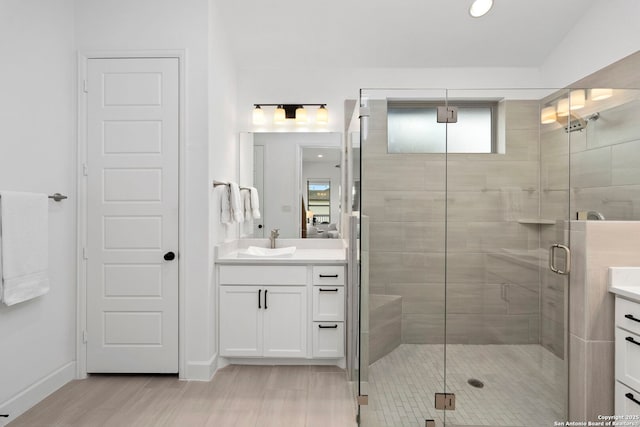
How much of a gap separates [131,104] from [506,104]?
→ 8.10 feet

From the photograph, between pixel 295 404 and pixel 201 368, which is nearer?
pixel 295 404

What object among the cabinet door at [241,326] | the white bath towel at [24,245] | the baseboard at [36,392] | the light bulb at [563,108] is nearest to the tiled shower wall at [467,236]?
the light bulb at [563,108]

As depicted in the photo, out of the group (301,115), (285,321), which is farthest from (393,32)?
(285,321)

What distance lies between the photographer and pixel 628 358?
176 cm

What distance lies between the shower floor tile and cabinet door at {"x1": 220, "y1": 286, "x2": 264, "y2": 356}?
3.77 feet

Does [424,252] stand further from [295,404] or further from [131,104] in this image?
[131,104]

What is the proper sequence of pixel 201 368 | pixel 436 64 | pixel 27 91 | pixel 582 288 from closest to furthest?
pixel 582 288
pixel 27 91
pixel 201 368
pixel 436 64

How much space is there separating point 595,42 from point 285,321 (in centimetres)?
318

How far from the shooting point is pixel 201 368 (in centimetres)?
260

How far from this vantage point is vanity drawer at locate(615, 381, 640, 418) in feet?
5.58

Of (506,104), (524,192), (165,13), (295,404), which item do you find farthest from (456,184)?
(165,13)

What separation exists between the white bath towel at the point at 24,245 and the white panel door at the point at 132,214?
0.39 metres

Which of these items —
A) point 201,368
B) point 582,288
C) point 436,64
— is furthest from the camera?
point 436,64

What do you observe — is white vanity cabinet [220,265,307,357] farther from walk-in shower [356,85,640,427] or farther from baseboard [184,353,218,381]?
walk-in shower [356,85,640,427]
